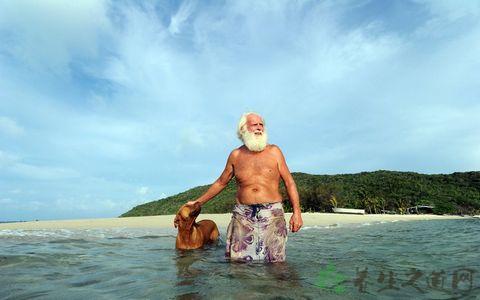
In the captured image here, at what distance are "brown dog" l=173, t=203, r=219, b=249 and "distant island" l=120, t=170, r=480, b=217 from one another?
27123mm

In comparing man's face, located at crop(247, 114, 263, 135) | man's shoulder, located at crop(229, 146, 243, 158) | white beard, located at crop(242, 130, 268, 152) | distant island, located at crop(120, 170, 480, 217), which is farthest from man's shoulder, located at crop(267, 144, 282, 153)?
distant island, located at crop(120, 170, 480, 217)

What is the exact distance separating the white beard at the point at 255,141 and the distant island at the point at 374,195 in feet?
94.9

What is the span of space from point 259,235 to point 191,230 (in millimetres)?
1846

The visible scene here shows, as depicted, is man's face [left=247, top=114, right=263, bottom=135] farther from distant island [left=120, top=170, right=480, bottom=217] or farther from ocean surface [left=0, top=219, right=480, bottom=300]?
distant island [left=120, top=170, right=480, bottom=217]

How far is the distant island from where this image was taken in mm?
36219

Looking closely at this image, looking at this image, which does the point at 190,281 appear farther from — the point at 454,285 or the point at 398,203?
the point at 398,203

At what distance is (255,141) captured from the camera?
18.9 feet

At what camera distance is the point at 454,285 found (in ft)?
12.4

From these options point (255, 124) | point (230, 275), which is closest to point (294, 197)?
point (255, 124)

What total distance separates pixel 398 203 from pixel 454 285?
3917 centimetres

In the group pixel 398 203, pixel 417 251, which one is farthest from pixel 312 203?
pixel 417 251

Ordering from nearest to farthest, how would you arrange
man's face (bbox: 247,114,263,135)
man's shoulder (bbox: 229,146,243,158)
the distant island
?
man's face (bbox: 247,114,263,135) < man's shoulder (bbox: 229,146,243,158) < the distant island

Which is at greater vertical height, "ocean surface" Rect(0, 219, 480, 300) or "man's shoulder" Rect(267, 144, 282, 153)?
"man's shoulder" Rect(267, 144, 282, 153)

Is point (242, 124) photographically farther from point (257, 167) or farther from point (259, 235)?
point (259, 235)
